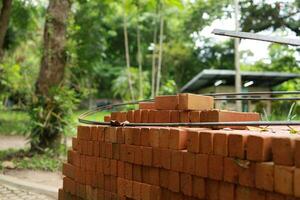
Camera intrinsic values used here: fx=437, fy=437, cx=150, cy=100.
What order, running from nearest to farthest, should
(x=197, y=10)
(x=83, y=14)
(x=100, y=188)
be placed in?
(x=100, y=188) < (x=83, y=14) < (x=197, y=10)

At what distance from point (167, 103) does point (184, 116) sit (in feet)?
0.79

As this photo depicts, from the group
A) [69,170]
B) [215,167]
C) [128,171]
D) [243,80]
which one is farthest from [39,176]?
[243,80]

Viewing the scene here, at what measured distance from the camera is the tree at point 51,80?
30.9 ft

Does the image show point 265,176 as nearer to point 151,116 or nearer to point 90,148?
point 151,116

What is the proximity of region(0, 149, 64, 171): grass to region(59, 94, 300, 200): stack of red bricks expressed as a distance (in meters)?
4.21

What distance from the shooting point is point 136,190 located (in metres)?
3.34

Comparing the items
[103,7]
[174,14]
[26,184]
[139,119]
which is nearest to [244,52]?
[174,14]

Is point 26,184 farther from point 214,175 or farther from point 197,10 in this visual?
point 197,10

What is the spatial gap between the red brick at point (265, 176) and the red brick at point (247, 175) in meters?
0.04

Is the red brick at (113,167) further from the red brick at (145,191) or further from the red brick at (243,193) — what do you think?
the red brick at (243,193)

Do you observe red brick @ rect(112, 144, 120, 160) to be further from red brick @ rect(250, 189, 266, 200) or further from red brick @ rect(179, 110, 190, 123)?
red brick @ rect(250, 189, 266, 200)

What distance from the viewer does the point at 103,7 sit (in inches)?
758

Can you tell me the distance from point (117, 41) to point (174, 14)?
7.22 m

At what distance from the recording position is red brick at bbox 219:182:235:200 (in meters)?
2.59
